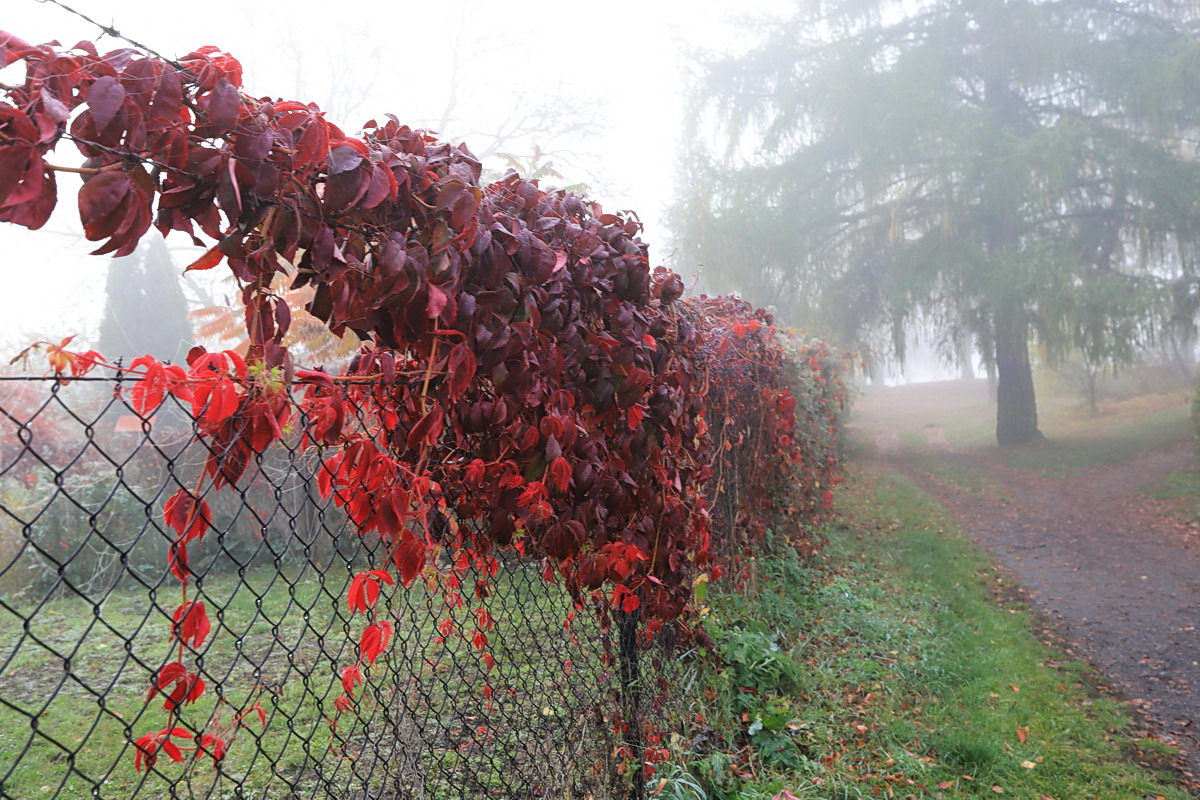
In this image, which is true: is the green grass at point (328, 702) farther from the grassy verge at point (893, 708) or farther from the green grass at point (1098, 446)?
the green grass at point (1098, 446)

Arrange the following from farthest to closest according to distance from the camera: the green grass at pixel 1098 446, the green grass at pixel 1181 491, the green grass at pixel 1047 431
A: the green grass at pixel 1047 431, the green grass at pixel 1098 446, the green grass at pixel 1181 491

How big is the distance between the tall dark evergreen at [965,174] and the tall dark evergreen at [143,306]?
9.87 meters

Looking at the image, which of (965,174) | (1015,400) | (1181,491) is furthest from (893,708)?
(1015,400)

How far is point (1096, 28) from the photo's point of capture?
43.6 feet

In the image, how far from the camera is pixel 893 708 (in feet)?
13.1

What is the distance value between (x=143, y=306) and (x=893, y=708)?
11202 mm

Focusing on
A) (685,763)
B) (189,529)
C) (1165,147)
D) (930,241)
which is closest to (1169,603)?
(685,763)

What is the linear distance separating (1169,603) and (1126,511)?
3.89m

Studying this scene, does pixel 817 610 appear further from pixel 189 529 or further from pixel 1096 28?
pixel 1096 28

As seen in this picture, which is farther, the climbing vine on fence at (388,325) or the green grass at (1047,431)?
the green grass at (1047,431)

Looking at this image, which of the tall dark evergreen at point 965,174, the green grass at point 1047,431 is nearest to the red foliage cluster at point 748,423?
the green grass at point 1047,431

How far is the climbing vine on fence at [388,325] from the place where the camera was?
→ 3.64ft

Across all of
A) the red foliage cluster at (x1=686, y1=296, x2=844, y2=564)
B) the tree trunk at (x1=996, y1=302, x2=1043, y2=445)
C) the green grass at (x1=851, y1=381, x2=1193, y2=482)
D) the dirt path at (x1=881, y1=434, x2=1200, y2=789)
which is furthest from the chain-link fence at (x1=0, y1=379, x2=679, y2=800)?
the tree trunk at (x1=996, y1=302, x2=1043, y2=445)

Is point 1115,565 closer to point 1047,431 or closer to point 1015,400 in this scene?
point 1015,400
